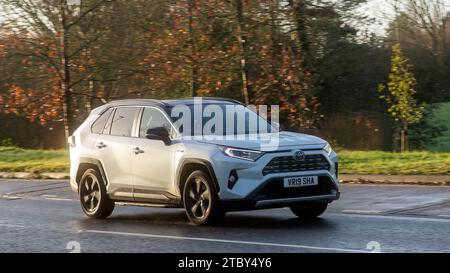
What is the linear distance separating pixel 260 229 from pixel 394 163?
28.3ft

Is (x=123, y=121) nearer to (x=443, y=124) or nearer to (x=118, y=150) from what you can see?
(x=118, y=150)

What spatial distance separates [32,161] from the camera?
89.0 feet

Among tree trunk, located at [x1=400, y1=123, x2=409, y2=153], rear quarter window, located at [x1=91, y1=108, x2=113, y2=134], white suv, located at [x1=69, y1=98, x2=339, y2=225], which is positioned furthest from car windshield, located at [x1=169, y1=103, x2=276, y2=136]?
tree trunk, located at [x1=400, y1=123, x2=409, y2=153]

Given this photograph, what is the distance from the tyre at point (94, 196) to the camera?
13.4 metres

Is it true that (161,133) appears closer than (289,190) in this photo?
No

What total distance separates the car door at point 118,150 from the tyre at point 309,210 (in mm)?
2456

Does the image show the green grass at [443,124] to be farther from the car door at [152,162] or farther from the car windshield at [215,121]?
the car door at [152,162]

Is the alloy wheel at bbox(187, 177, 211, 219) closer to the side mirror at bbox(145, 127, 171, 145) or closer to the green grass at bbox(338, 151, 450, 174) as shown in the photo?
the side mirror at bbox(145, 127, 171, 145)

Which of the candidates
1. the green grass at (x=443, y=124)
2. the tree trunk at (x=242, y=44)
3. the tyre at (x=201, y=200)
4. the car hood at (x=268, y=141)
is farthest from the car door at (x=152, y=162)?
the green grass at (x=443, y=124)

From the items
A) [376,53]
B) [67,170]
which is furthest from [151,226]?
[376,53]

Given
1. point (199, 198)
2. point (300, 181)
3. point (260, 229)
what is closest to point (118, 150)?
point (199, 198)

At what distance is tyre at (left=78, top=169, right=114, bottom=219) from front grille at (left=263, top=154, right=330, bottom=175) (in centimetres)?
334
